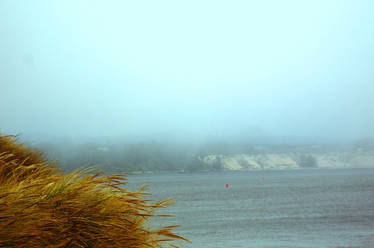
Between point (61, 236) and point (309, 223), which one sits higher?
point (61, 236)

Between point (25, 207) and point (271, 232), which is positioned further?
point (271, 232)

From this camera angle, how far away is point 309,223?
191 ft

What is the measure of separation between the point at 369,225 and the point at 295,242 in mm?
18338

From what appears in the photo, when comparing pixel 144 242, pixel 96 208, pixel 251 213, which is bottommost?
pixel 251 213

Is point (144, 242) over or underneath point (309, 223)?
over

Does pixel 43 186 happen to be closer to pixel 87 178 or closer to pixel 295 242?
pixel 87 178

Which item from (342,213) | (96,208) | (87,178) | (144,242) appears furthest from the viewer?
(342,213)

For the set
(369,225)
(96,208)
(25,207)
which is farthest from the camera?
(369,225)

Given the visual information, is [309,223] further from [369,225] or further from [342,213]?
[342,213]

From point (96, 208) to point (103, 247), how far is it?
17.3 inches

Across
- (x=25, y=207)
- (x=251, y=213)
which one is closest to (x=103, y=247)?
(x=25, y=207)

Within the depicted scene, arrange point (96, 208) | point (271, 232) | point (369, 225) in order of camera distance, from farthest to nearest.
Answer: point (369, 225), point (271, 232), point (96, 208)

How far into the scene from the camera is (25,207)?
4109 millimetres

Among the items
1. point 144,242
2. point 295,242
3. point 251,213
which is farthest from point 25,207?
point 251,213
